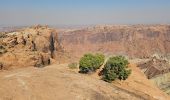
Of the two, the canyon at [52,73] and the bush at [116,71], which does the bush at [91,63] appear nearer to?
the canyon at [52,73]

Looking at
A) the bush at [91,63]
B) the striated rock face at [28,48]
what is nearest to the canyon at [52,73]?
the striated rock face at [28,48]

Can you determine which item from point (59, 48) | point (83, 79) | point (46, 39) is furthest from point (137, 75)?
point (59, 48)

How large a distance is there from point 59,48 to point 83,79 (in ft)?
186

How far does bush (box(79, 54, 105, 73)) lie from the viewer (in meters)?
53.7

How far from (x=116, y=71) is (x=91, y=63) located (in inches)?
247

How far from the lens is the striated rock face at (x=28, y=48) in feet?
217

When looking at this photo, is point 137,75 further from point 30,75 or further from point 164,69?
point 164,69

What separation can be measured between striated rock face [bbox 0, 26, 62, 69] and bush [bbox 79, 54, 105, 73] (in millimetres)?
15205

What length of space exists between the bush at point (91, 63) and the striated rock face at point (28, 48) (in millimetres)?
15205

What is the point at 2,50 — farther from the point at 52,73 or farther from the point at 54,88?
the point at 54,88

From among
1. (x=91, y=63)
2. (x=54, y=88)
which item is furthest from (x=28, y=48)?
(x=54, y=88)

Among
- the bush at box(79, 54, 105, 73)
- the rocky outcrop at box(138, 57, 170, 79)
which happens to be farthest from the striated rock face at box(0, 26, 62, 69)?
the rocky outcrop at box(138, 57, 170, 79)

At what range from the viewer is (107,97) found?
3011cm

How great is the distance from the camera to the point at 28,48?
72.4 m
